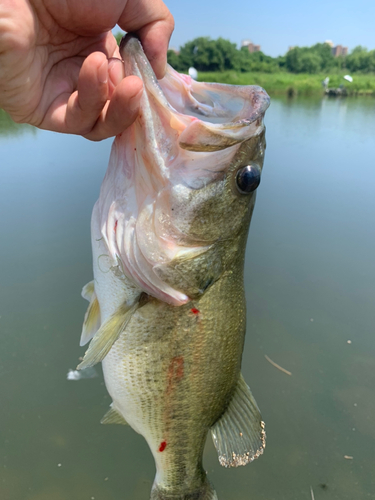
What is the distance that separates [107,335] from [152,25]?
3.18ft

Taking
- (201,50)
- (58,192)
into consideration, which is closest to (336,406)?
(58,192)

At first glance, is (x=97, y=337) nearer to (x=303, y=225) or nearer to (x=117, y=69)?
(x=117, y=69)

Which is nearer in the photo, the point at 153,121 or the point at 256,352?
the point at 153,121

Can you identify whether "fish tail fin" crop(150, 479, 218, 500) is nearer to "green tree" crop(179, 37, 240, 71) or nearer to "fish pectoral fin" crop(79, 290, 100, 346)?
"fish pectoral fin" crop(79, 290, 100, 346)

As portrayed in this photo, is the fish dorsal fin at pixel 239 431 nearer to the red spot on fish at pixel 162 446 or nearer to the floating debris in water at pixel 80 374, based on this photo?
the red spot on fish at pixel 162 446

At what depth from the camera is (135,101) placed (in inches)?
36.2

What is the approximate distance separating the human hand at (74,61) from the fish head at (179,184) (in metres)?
0.08

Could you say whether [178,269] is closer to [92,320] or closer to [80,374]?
[92,320]

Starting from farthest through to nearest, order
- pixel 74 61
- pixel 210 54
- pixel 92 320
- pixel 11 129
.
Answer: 1. pixel 210 54
2. pixel 11 129
3. pixel 92 320
4. pixel 74 61

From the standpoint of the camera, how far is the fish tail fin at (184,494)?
145 cm

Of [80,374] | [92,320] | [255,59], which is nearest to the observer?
[92,320]

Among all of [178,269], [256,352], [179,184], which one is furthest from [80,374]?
[179,184]

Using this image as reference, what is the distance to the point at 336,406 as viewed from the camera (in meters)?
2.68

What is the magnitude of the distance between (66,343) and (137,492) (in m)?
1.30
